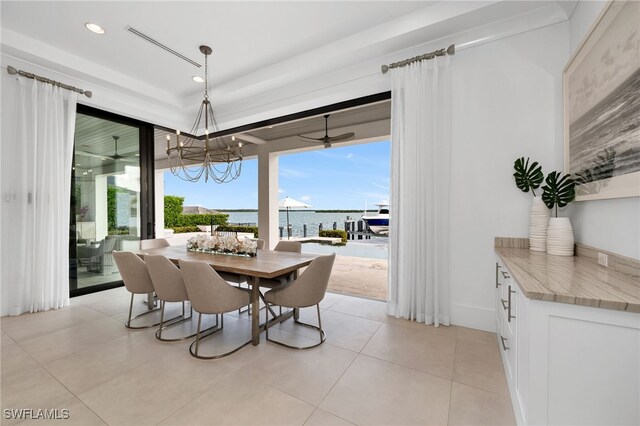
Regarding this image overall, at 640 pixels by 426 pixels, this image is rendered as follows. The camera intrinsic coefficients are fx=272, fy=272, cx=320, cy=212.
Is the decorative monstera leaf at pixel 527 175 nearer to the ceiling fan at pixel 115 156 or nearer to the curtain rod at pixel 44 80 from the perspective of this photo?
the curtain rod at pixel 44 80

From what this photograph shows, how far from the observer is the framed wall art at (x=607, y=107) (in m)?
1.41

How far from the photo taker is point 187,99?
459 cm

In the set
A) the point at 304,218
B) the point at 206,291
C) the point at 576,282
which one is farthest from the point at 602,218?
the point at 304,218

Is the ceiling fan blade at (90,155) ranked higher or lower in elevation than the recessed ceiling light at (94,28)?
lower

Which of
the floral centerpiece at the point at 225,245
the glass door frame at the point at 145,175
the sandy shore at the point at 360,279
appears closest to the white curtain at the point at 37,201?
the glass door frame at the point at 145,175

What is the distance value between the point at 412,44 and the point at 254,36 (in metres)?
1.72

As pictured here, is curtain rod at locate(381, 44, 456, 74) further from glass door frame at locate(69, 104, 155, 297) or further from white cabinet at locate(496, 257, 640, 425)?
glass door frame at locate(69, 104, 155, 297)

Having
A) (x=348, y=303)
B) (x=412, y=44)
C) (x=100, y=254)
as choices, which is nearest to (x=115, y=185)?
(x=100, y=254)

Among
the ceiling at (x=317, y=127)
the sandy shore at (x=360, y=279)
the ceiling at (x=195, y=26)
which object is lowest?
the sandy shore at (x=360, y=279)

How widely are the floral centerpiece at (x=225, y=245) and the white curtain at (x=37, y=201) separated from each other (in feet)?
5.37

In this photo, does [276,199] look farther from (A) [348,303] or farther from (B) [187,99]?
(A) [348,303]

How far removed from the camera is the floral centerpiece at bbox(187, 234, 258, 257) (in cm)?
305

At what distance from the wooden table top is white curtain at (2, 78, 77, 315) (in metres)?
1.38

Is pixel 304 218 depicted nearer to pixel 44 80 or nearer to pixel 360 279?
pixel 360 279
